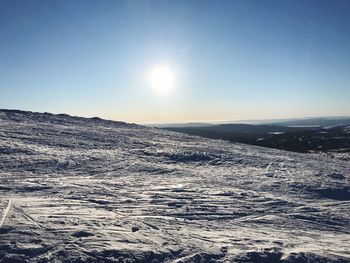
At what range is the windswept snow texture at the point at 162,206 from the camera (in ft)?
29.7

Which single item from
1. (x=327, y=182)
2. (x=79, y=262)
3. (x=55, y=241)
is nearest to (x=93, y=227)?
(x=55, y=241)

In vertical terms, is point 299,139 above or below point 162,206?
below

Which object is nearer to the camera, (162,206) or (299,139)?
(162,206)

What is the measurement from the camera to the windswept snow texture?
904 centimetres

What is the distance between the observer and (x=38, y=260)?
26.5ft

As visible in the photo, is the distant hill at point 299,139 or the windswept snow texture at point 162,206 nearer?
the windswept snow texture at point 162,206

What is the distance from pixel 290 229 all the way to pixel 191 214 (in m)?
2.86

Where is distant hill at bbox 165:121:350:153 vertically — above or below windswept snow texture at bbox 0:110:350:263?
below

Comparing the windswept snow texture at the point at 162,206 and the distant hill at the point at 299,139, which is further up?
the windswept snow texture at the point at 162,206

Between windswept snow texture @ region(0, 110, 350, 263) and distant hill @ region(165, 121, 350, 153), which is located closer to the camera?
windswept snow texture @ region(0, 110, 350, 263)

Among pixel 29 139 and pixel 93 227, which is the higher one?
pixel 29 139

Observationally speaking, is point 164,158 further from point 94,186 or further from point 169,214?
point 169,214

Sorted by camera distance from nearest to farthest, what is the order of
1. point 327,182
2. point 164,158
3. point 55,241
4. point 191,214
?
point 55,241, point 191,214, point 327,182, point 164,158

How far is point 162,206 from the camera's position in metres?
12.8
